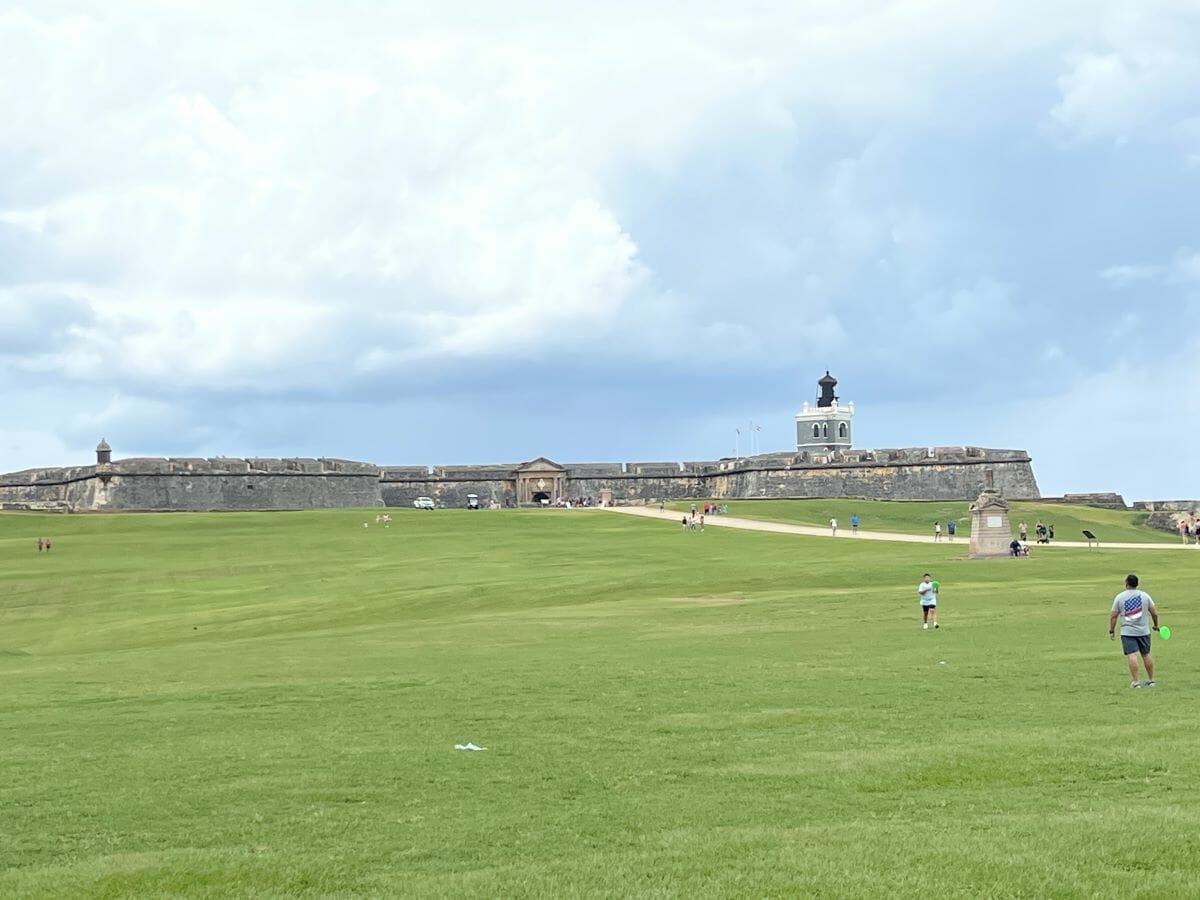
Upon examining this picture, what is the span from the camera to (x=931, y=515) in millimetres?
68562

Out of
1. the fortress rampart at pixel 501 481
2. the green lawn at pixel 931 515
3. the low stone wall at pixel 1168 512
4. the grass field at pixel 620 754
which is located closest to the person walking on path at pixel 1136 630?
the grass field at pixel 620 754

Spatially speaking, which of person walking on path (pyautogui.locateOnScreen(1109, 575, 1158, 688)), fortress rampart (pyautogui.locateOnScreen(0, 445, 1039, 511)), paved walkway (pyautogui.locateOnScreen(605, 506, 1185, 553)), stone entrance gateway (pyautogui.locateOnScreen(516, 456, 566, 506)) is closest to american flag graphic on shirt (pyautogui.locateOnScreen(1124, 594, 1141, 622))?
person walking on path (pyautogui.locateOnScreen(1109, 575, 1158, 688))

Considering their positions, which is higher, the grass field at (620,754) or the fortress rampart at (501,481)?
the fortress rampart at (501,481)

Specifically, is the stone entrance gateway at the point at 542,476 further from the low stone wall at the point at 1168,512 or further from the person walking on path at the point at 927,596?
the person walking on path at the point at 927,596

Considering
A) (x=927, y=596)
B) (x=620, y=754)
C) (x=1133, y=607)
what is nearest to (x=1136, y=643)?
(x=1133, y=607)

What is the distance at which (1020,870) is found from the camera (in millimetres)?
7730

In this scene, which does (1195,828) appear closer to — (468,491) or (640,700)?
(640,700)

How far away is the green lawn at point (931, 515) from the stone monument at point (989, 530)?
647 inches

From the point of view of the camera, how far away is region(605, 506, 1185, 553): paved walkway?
159 feet

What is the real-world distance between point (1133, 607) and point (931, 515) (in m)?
53.8

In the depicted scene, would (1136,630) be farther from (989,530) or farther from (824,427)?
(824,427)

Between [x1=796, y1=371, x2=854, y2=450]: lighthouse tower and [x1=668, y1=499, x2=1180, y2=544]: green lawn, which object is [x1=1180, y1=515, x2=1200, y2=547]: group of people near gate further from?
[x1=796, y1=371, x2=854, y2=450]: lighthouse tower

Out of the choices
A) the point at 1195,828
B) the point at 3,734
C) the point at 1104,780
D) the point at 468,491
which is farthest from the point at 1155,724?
the point at 468,491

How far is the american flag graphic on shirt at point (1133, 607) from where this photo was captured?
15641 mm
